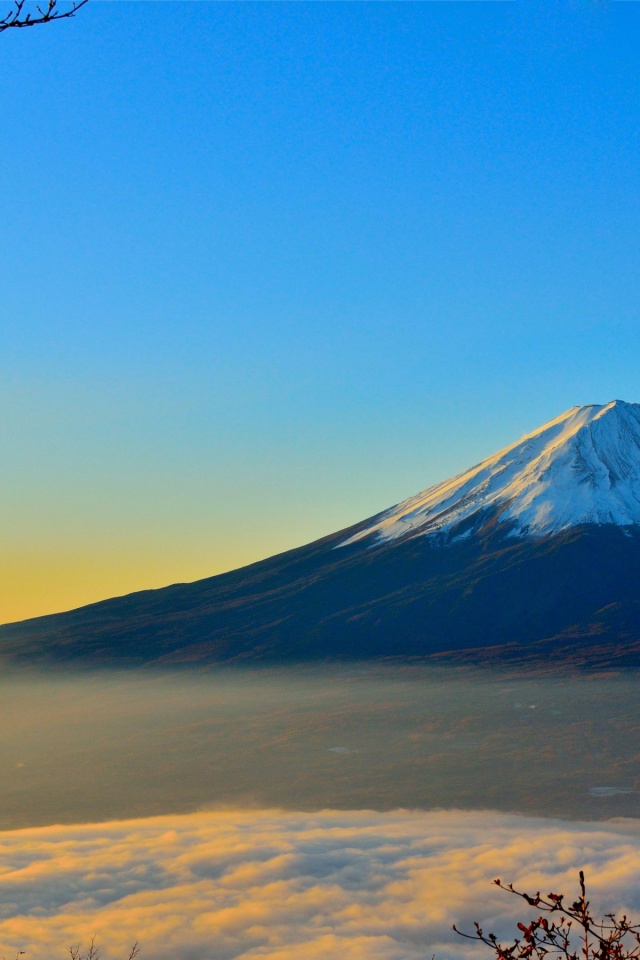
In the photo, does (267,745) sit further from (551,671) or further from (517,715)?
(551,671)

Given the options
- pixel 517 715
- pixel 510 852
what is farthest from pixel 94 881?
pixel 517 715

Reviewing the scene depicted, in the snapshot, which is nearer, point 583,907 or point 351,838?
point 583,907

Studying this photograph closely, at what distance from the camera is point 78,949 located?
308 feet

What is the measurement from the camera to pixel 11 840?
133125 mm

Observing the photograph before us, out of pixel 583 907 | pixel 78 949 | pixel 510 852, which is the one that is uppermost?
pixel 583 907

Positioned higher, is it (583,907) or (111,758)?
(583,907)

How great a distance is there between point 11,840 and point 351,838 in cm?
4833

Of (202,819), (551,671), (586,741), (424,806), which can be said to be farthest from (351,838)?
(551,671)

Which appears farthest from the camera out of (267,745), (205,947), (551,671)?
(551,671)

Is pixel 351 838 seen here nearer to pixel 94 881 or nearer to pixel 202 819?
pixel 202 819

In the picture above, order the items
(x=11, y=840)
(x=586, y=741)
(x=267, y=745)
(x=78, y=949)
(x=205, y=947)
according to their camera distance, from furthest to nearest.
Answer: (x=267, y=745) < (x=586, y=741) < (x=11, y=840) < (x=205, y=947) < (x=78, y=949)

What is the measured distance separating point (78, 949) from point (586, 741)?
3618 inches

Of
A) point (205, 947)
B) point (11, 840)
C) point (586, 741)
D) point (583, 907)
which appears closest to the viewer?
point (583, 907)

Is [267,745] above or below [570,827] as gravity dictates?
above
